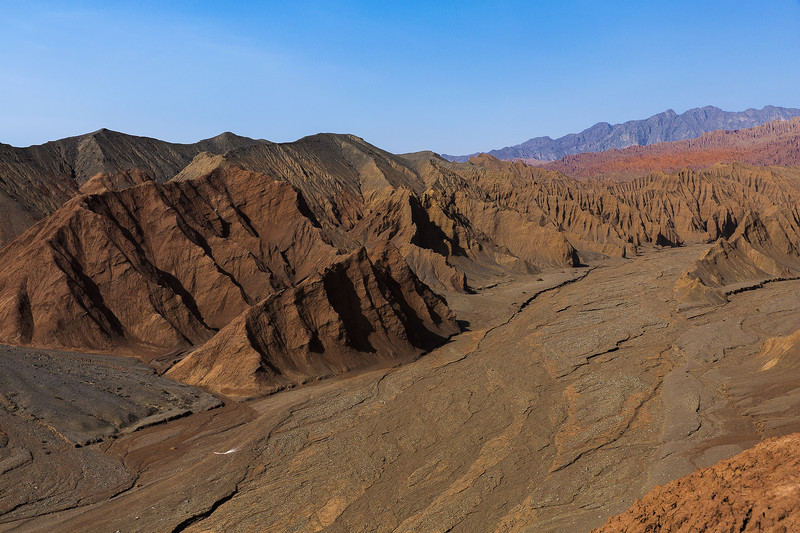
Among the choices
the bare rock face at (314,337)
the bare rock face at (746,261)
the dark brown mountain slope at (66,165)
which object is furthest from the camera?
the dark brown mountain slope at (66,165)

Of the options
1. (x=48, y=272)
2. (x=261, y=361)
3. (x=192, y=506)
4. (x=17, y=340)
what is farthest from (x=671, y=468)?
(x=48, y=272)

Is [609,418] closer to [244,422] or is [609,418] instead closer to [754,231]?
[244,422]

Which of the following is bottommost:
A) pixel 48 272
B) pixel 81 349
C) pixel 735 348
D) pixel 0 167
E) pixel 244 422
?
pixel 735 348

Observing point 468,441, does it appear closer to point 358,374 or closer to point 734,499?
point 734,499

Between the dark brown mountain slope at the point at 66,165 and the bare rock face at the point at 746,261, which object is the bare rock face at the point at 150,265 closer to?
the dark brown mountain slope at the point at 66,165

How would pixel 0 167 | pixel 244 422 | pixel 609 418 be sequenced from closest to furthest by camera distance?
pixel 609 418, pixel 244 422, pixel 0 167

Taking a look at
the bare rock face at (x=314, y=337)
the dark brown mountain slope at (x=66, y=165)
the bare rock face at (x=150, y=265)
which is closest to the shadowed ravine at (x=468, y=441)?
the bare rock face at (x=314, y=337)

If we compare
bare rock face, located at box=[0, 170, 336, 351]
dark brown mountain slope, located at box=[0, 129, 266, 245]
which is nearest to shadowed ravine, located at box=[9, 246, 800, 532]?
bare rock face, located at box=[0, 170, 336, 351]
